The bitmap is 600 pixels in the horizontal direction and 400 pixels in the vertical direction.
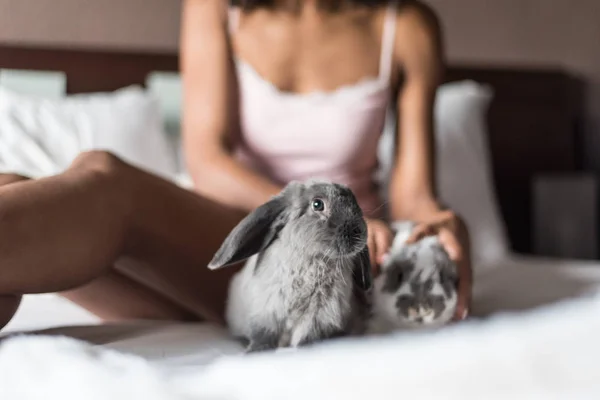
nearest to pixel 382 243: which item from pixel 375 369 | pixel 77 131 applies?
pixel 375 369

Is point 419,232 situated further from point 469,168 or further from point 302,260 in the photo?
point 469,168

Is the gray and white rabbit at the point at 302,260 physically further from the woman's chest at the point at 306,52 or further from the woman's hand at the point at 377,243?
the woman's chest at the point at 306,52

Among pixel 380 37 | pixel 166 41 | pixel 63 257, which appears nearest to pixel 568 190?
pixel 380 37

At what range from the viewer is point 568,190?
6.62ft

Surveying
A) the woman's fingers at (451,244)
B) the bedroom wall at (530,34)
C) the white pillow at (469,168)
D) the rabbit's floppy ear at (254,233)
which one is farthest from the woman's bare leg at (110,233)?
the bedroom wall at (530,34)

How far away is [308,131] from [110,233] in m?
0.51

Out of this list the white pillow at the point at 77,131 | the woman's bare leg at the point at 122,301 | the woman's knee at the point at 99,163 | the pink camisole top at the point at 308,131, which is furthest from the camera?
the white pillow at the point at 77,131

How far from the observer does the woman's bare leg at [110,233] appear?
571 millimetres

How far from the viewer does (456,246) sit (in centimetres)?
77

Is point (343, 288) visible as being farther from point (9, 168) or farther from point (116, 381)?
point (9, 168)

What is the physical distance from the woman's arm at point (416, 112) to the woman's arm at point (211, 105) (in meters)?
0.23

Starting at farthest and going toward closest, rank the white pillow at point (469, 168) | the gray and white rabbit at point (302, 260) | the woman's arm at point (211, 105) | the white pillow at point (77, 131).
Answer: the white pillow at point (469, 168) → the white pillow at point (77, 131) → the woman's arm at point (211, 105) → the gray and white rabbit at point (302, 260)

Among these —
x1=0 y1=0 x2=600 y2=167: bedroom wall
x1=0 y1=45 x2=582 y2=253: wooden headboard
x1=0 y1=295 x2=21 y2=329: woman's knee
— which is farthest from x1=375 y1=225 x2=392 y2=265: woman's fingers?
x1=0 y1=0 x2=600 y2=167: bedroom wall

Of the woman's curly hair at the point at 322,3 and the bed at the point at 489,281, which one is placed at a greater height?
the woman's curly hair at the point at 322,3
